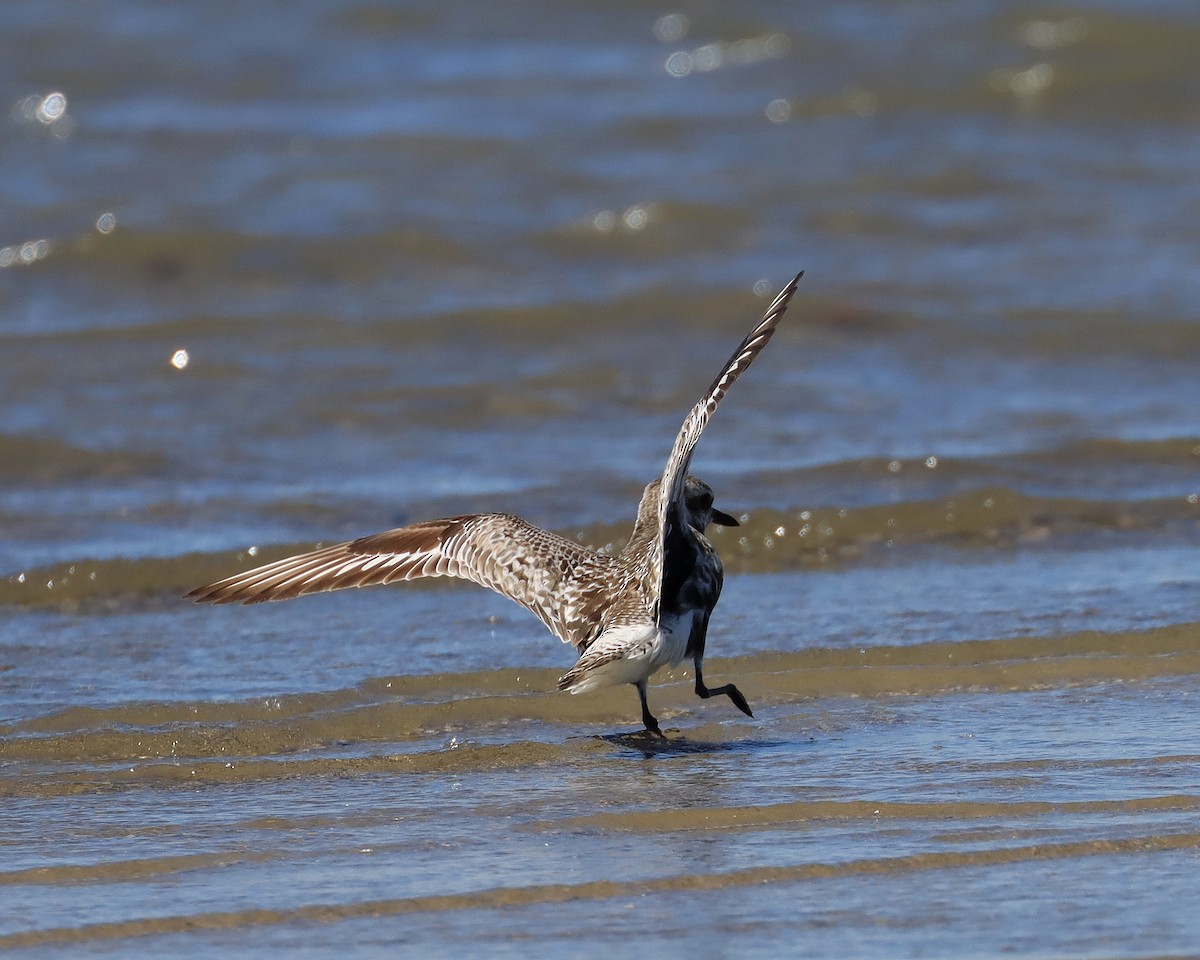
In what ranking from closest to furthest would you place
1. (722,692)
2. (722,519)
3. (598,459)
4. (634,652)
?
(634,652) < (722,692) < (722,519) < (598,459)

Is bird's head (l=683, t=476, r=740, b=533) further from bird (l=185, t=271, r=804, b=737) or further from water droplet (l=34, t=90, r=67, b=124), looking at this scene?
water droplet (l=34, t=90, r=67, b=124)

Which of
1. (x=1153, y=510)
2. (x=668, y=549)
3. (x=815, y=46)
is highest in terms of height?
(x=815, y=46)

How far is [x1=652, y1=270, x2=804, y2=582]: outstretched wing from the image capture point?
5078 millimetres

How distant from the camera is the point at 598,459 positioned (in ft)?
31.0

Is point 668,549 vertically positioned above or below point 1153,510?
above

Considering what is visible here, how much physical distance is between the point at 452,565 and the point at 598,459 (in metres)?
3.08

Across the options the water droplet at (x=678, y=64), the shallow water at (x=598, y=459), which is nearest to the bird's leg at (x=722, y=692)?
the shallow water at (x=598, y=459)

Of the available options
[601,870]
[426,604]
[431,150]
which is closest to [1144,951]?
[601,870]

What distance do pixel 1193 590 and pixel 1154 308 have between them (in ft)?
16.7

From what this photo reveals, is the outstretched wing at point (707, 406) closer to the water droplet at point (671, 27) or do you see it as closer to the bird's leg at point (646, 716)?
the bird's leg at point (646, 716)

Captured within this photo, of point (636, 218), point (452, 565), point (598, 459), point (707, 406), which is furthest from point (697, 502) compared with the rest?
point (636, 218)

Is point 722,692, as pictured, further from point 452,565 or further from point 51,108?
point 51,108

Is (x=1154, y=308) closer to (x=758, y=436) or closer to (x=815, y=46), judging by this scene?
(x=758, y=436)

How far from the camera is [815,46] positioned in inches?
712
